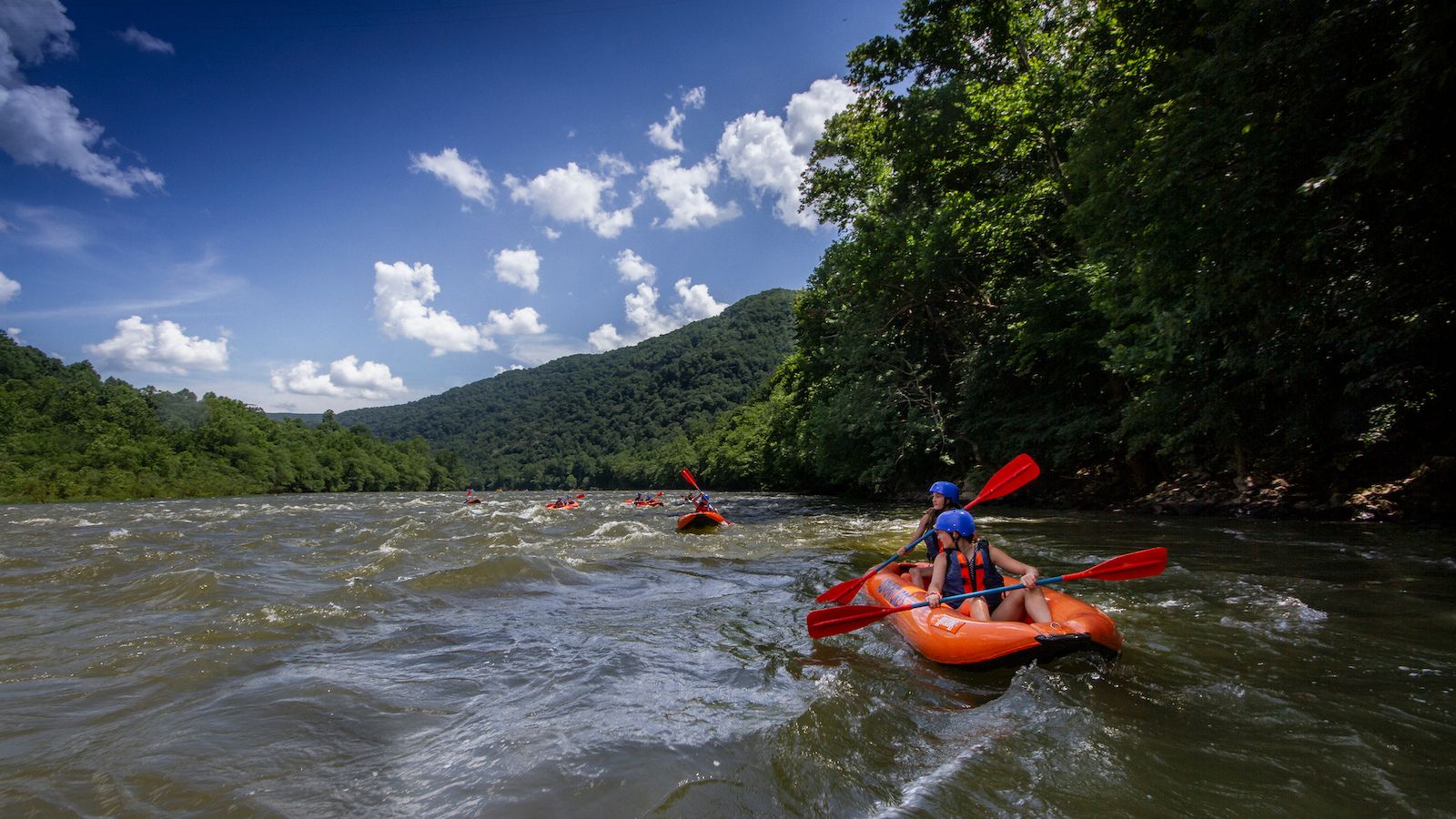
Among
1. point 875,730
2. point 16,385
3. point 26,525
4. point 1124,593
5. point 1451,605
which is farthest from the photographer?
point 16,385

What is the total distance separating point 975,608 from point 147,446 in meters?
61.3

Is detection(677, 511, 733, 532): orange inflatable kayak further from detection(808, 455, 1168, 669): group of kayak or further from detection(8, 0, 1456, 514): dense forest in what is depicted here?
detection(808, 455, 1168, 669): group of kayak

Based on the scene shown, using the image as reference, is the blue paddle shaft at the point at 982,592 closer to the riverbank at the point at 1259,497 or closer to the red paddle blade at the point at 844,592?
the red paddle blade at the point at 844,592

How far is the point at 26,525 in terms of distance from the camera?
16.8m

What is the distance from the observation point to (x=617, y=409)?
12938 centimetres

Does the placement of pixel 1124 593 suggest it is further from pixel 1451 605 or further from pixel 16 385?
pixel 16 385

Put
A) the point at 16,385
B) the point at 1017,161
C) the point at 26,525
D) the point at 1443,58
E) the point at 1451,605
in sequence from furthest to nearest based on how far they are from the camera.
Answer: the point at 16,385, the point at 26,525, the point at 1017,161, the point at 1451,605, the point at 1443,58

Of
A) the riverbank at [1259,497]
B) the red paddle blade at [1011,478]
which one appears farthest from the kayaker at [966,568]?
the riverbank at [1259,497]

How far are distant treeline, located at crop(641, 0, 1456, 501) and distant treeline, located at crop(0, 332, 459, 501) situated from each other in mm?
46327

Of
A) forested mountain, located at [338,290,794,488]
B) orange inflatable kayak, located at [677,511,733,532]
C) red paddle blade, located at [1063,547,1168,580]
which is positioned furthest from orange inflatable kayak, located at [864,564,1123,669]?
forested mountain, located at [338,290,794,488]

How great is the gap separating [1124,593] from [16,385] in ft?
242

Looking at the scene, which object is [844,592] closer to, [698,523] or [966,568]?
[966,568]

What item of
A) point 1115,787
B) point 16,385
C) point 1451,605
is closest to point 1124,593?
point 1451,605

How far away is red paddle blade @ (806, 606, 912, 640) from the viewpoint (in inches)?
175
